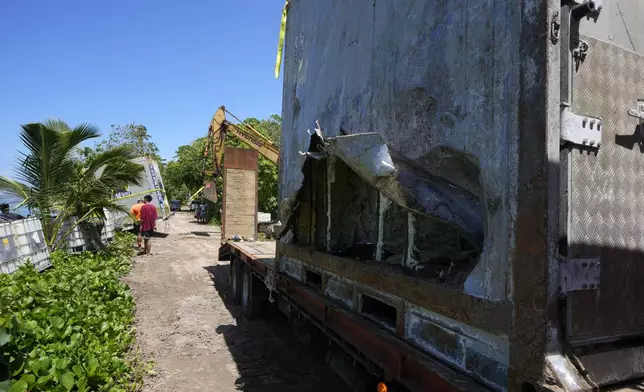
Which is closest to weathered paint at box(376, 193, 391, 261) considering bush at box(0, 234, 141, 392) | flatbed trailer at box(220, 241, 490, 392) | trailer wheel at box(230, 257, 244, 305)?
flatbed trailer at box(220, 241, 490, 392)

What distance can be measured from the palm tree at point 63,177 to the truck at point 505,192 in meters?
8.64

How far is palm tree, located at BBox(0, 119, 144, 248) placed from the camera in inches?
362

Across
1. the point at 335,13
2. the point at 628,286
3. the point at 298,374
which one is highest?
the point at 335,13

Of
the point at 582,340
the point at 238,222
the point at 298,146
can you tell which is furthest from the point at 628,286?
the point at 238,222

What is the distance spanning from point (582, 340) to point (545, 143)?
835mm

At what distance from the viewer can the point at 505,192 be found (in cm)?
184

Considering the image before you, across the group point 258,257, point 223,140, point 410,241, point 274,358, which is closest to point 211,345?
point 274,358

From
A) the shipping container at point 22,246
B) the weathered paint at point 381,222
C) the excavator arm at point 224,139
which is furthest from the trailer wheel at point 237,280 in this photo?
the excavator arm at point 224,139

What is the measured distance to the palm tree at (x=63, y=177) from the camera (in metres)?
9.19

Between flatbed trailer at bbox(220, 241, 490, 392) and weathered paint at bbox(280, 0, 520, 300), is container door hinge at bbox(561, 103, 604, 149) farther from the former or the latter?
flatbed trailer at bbox(220, 241, 490, 392)

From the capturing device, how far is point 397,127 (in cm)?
277

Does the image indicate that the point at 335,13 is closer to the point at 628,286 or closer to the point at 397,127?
the point at 397,127

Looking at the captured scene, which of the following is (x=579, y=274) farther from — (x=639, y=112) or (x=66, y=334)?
(x=66, y=334)

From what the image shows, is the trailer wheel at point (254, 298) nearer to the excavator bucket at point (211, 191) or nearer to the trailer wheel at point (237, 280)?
the trailer wheel at point (237, 280)
